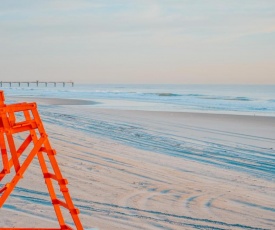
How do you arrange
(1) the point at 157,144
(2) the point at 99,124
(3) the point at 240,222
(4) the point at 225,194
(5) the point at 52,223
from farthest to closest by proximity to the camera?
(2) the point at 99,124 → (1) the point at 157,144 → (4) the point at 225,194 → (3) the point at 240,222 → (5) the point at 52,223

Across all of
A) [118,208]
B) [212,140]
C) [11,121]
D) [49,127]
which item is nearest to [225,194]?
[118,208]

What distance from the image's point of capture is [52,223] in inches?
216

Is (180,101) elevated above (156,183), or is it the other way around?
(156,183)

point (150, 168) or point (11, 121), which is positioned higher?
point (11, 121)

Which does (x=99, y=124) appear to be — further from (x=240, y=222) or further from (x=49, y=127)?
(x=240, y=222)

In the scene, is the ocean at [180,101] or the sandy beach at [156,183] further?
the ocean at [180,101]

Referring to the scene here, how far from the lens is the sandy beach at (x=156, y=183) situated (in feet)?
19.2

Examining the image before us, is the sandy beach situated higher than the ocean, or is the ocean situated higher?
the sandy beach

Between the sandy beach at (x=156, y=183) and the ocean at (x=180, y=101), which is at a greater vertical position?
the sandy beach at (x=156, y=183)

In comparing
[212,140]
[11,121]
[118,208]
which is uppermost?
[11,121]

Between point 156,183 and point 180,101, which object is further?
point 180,101

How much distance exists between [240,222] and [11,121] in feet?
12.3

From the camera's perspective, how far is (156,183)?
7.78 metres

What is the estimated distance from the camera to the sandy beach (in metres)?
5.84
